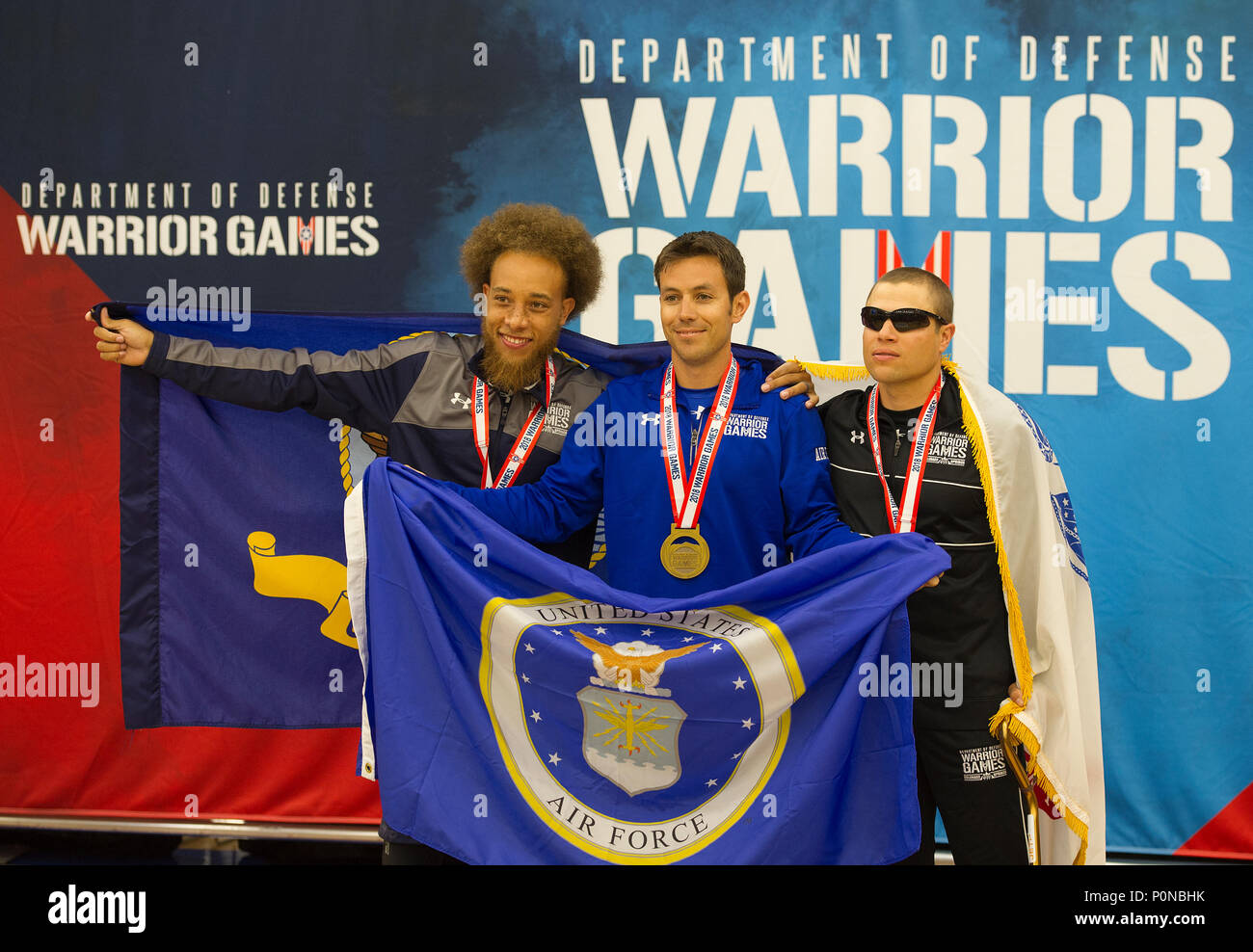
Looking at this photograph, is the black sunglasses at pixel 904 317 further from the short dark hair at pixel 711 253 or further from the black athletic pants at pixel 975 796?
the black athletic pants at pixel 975 796

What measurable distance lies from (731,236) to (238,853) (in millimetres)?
3169

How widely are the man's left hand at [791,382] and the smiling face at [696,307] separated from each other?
0.18 meters

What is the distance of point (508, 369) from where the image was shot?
3010 millimetres

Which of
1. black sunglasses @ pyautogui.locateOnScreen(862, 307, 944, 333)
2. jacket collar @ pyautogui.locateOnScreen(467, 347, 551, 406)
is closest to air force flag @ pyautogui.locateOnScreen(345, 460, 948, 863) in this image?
jacket collar @ pyautogui.locateOnScreen(467, 347, 551, 406)

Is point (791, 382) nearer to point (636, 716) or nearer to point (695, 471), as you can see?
point (695, 471)

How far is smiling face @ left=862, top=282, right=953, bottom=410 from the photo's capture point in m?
2.65

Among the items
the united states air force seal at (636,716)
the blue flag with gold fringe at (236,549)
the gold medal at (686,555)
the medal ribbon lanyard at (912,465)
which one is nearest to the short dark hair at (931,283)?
the medal ribbon lanyard at (912,465)

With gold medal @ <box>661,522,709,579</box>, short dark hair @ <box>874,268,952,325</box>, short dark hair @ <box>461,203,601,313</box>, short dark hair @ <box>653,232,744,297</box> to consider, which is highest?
short dark hair @ <box>461,203,601,313</box>

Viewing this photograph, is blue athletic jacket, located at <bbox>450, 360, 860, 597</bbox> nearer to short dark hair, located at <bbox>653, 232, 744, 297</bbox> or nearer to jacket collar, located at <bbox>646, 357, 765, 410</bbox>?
jacket collar, located at <bbox>646, 357, 765, 410</bbox>

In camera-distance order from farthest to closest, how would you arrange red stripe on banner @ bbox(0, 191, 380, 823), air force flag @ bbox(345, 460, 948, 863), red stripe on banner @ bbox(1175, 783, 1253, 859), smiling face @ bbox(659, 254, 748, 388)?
red stripe on banner @ bbox(0, 191, 380, 823), red stripe on banner @ bbox(1175, 783, 1253, 859), smiling face @ bbox(659, 254, 748, 388), air force flag @ bbox(345, 460, 948, 863)

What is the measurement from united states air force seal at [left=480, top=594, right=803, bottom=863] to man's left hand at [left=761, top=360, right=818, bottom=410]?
651 millimetres

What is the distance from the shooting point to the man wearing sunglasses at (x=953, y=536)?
261 centimetres

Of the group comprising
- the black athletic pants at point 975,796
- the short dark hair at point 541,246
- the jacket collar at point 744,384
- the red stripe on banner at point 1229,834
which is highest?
the short dark hair at point 541,246
